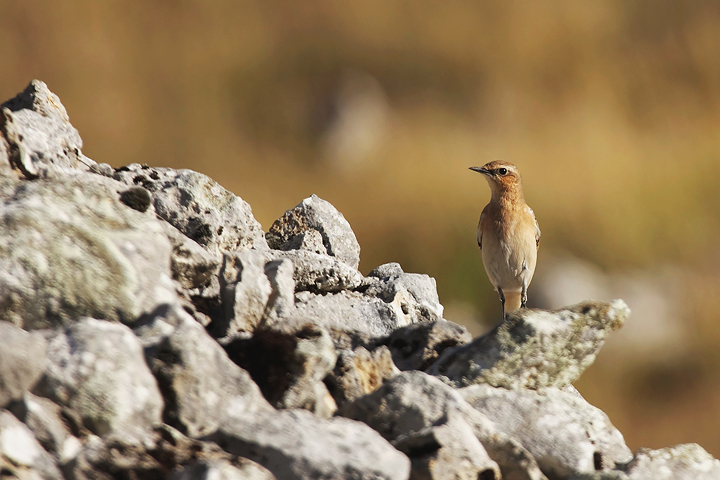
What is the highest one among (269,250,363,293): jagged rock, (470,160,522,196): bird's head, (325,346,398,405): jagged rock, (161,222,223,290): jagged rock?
(470,160,522,196): bird's head

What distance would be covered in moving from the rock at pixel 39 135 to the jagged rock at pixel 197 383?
269 cm

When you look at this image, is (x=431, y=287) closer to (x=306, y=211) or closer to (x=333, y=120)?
(x=306, y=211)

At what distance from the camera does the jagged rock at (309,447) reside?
164 inches

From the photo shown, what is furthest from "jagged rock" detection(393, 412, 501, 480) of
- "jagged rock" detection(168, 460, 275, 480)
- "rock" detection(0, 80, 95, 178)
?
"rock" detection(0, 80, 95, 178)

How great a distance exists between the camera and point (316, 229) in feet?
31.0

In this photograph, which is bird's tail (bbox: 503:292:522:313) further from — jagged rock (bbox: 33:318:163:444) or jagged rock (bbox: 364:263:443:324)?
jagged rock (bbox: 33:318:163:444)

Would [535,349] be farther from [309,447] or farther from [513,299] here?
[513,299]

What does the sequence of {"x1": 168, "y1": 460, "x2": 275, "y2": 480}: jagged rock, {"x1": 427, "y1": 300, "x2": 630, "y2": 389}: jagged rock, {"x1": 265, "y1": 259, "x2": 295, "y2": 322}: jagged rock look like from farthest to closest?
{"x1": 265, "y1": 259, "x2": 295, "y2": 322}: jagged rock → {"x1": 427, "y1": 300, "x2": 630, "y2": 389}: jagged rock → {"x1": 168, "y1": 460, "x2": 275, "y2": 480}: jagged rock

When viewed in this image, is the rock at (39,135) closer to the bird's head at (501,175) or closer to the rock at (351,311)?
the rock at (351,311)

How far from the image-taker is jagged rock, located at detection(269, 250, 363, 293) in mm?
7941

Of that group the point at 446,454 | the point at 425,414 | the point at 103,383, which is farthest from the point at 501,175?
the point at 103,383

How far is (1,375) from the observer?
4.26m

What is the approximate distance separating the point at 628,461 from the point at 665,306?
36.9 metres

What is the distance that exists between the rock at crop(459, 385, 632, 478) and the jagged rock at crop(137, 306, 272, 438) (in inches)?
71.2
